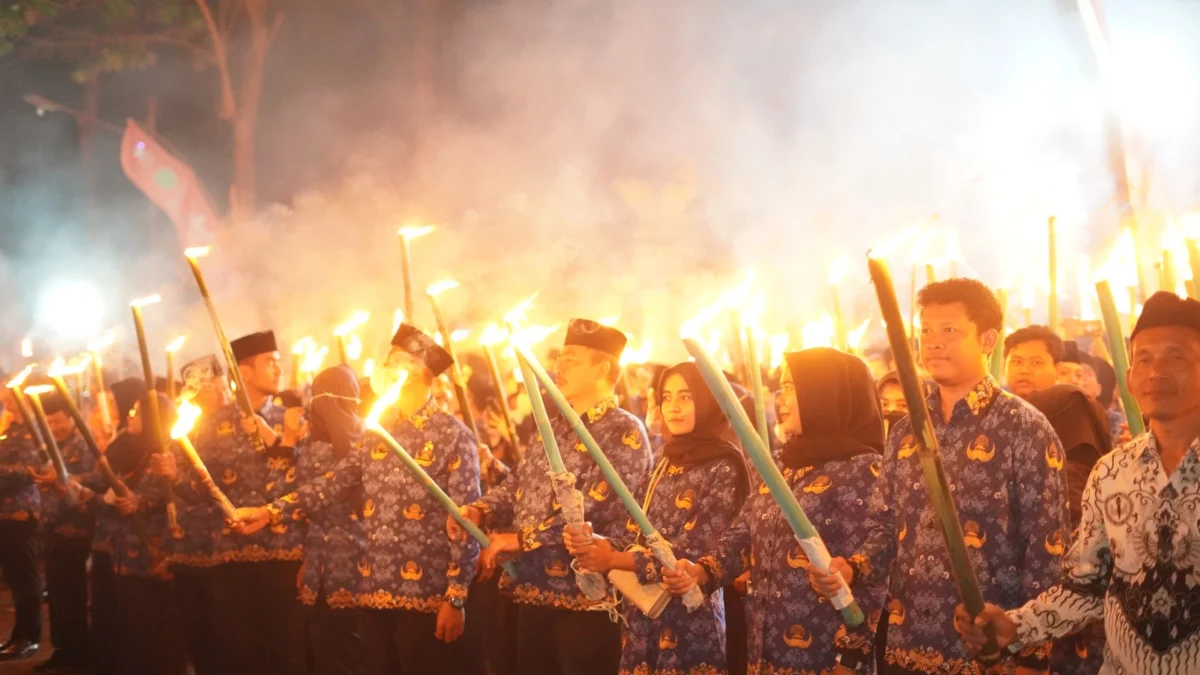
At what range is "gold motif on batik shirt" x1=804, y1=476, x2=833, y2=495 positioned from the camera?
3.98 m

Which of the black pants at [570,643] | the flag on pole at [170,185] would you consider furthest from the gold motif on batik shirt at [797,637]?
the flag on pole at [170,185]

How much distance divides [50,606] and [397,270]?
7.23 metres

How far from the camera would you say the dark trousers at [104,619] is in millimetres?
8359

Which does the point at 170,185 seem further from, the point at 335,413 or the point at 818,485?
the point at 818,485

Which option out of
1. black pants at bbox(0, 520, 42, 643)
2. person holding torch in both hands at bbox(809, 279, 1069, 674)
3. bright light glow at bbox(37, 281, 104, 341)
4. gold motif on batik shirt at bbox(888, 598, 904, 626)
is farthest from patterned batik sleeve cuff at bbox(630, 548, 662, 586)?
bright light glow at bbox(37, 281, 104, 341)

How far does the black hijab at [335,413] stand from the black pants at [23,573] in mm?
4674

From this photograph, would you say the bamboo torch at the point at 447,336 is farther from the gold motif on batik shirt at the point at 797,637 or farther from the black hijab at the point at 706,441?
the gold motif on batik shirt at the point at 797,637

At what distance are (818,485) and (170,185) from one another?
18.5 m

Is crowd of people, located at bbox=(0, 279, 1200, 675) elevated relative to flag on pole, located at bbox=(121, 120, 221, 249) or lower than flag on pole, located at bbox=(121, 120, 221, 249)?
lower

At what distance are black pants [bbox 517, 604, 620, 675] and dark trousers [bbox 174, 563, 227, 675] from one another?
3.01 metres

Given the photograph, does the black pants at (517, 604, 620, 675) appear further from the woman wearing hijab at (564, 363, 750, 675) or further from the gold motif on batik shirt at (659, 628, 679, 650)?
the gold motif on batik shirt at (659, 628, 679, 650)

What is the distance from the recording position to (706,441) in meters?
4.48

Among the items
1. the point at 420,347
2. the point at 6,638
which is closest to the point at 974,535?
the point at 420,347

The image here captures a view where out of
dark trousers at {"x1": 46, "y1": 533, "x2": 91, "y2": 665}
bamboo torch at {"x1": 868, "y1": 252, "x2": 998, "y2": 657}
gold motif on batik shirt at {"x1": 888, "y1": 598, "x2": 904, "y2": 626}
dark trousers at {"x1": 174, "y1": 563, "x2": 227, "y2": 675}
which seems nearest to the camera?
bamboo torch at {"x1": 868, "y1": 252, "x2": 998, "y2": 657}
